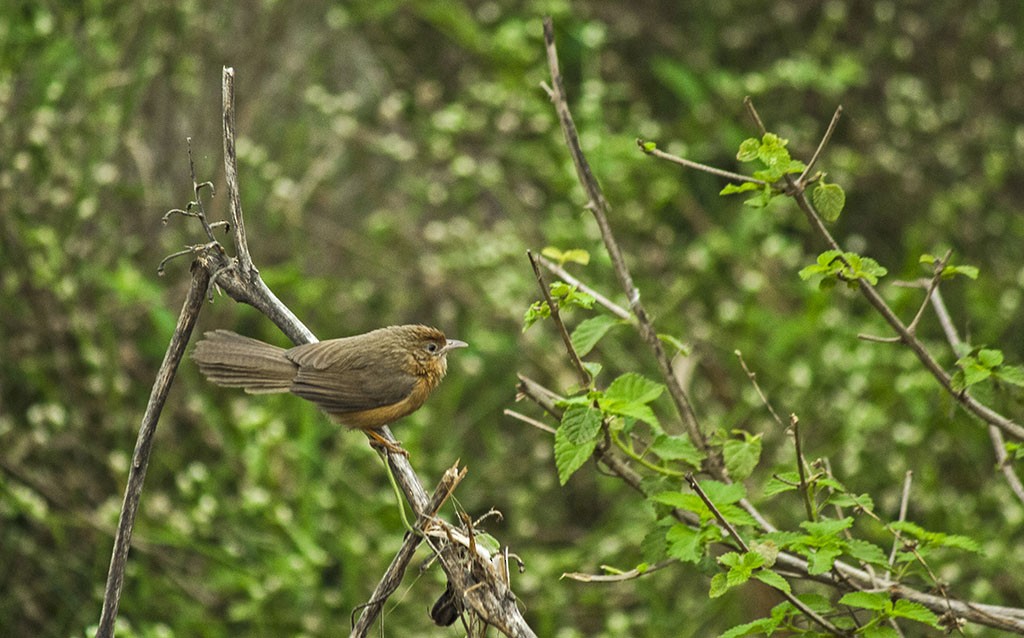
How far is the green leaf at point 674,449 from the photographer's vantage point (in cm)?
242

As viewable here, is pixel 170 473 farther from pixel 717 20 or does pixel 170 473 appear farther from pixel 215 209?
pixel 717 20

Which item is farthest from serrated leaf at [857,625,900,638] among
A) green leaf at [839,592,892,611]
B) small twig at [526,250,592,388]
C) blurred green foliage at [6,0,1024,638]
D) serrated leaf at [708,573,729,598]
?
blurred green foliage at [6,0,1024,638]

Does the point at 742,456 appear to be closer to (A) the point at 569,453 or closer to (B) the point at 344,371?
(A) the point at 569,453

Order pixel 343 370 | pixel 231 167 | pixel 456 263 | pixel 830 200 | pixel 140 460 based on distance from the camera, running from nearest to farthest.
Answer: pixel 140 460
pixel 231 167
pixel 830 200
pixel 343 370
pixel 456 263

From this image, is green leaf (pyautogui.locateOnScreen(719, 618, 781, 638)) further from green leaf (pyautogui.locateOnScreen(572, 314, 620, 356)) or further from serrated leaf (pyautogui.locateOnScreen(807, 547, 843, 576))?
green leaf (pyautogui.locateOnScreen(572, 314, 620, 356))

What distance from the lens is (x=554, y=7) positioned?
16.6ft

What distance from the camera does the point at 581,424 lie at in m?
2.27

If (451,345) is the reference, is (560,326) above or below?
above

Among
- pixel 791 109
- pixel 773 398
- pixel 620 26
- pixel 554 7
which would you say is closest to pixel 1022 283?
pixel 773 398

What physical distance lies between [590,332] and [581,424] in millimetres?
296

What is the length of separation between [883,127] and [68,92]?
14.2ft

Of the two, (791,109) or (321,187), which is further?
(791,109)

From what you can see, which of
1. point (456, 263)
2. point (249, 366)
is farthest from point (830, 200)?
point (456, 263)

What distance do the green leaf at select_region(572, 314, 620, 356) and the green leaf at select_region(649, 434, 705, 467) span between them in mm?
240
